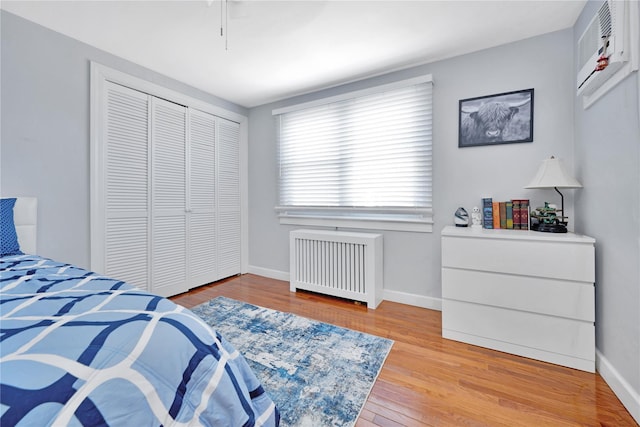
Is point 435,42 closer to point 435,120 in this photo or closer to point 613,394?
point 435,120

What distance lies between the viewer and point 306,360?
68.8 inches

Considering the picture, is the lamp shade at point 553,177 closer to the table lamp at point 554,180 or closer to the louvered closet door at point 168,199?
the table lamp at point 554,180

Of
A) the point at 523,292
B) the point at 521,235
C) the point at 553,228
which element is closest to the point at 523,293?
the point at 523,292

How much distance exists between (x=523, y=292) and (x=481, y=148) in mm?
1237

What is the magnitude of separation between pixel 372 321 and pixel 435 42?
2.45 metres

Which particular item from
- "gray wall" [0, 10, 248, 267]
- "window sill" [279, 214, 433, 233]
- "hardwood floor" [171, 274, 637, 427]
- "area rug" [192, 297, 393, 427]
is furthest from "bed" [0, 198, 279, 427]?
"window sill" [279, 214, 433, 233]

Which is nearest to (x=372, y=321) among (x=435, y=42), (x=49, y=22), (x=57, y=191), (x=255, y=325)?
(x=255, y=325)

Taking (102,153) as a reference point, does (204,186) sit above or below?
below

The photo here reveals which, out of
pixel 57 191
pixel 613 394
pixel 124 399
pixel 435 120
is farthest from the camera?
pixel 435 120

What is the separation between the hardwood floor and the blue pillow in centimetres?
235

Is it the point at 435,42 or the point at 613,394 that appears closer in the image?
the point at 613,394

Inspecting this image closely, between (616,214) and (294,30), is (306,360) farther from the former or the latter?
(294,30)

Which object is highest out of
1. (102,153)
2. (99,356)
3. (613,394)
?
(102,153)

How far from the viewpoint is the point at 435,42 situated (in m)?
2.26
